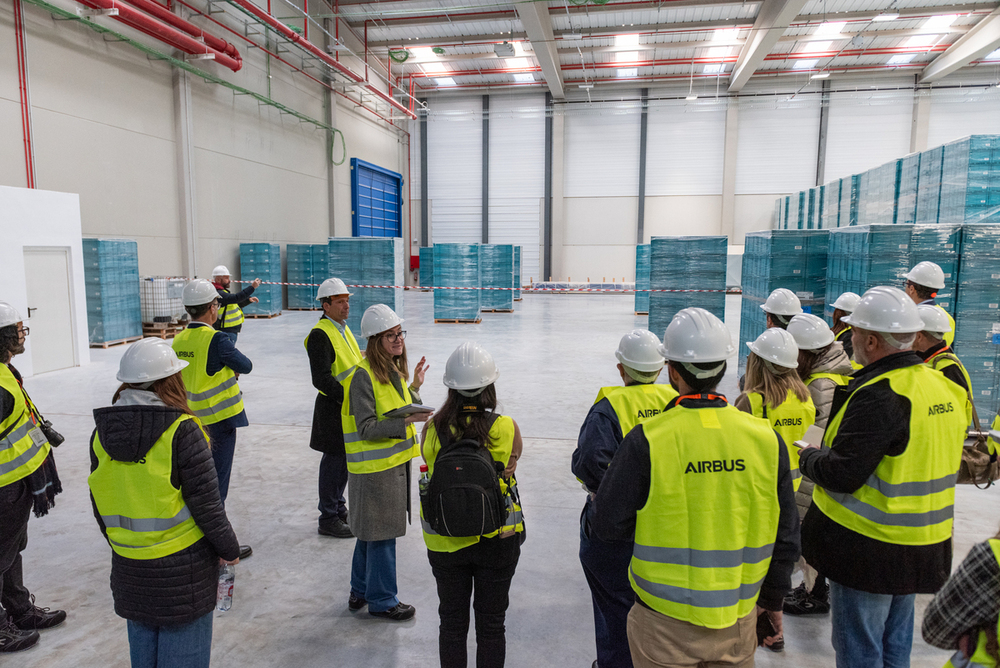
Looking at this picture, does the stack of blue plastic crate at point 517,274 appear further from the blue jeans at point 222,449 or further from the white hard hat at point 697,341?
the white hard hat at point 697,341

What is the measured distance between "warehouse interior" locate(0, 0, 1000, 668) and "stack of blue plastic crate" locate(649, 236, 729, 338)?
5 cm

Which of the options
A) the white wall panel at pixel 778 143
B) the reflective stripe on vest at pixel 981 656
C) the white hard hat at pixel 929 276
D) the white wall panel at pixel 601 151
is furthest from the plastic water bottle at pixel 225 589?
the white wall panel at pixel 778 143

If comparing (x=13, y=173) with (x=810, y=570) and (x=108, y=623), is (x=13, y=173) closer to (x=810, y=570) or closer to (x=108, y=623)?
(x=108, y=623)

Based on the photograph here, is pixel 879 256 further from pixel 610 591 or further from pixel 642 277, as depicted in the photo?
pixel 642 277

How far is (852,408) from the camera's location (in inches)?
97.3

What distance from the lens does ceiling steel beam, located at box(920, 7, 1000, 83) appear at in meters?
19.2

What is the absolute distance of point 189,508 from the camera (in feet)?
8.00

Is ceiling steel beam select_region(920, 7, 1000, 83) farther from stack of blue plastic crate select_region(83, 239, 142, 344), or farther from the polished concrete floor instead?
stack of blue plastic crate select_region(83, 239, 142, 344)

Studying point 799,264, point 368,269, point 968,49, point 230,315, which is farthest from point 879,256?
point 968,49

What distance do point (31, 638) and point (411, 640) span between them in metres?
2.08

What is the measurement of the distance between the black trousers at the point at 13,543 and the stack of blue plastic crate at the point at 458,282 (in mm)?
14081

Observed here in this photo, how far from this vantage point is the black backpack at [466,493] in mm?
2447

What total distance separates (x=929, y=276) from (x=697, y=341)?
409 cm

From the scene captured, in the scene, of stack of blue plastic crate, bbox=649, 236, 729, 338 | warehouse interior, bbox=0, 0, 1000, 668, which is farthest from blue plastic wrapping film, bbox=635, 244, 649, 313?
stack of blue plastic crate, bbox=649, 236, 729, 338
